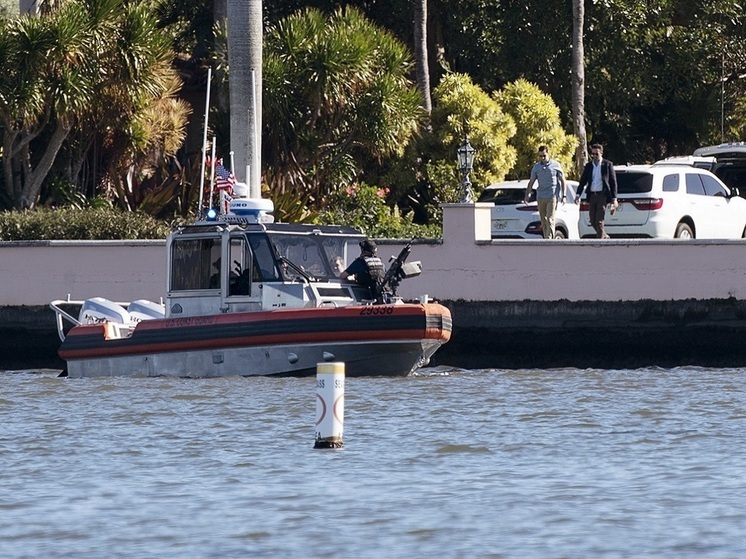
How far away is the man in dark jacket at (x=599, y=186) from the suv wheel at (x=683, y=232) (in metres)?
1.61

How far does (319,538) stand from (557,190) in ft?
48.3

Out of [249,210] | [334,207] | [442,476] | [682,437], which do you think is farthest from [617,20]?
[442,476]

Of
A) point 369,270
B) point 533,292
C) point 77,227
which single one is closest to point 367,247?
point 369,270

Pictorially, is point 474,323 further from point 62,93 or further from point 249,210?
point 62,93

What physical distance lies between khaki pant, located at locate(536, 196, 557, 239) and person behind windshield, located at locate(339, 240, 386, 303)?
5.23m

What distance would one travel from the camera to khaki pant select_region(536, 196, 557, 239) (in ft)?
83.8

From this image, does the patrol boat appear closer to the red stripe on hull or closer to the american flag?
the red stripe on hull

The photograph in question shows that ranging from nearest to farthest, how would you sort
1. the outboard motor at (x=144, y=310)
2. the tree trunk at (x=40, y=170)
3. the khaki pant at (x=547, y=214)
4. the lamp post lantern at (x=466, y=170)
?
the outboard motor at (x=144, y=310)
the lamp post lantern at (x=466, y=170)
the khaki pant at (x=547, y=214)
the tree trunk at (x=40, y=170)

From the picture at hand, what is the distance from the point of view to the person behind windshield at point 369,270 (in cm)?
2084

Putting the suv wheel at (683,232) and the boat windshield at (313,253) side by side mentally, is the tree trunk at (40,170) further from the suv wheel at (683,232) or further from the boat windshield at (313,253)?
the suv wheel at (683,232)

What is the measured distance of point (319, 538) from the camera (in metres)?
11.3

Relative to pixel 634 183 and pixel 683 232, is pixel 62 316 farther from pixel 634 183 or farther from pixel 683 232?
pixel 683 232

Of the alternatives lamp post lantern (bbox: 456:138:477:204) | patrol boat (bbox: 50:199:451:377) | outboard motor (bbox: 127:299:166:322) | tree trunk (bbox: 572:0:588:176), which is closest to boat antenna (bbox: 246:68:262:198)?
lamp post lantern (bbox: 456:138:477:204)

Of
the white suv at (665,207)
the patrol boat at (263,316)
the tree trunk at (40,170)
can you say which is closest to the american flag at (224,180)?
the patrol boat at (263,316)
